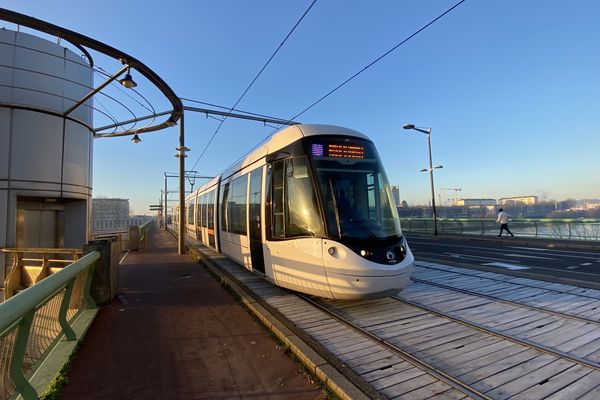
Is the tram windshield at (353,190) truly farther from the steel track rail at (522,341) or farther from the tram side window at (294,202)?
the steel track rail at (522,341)

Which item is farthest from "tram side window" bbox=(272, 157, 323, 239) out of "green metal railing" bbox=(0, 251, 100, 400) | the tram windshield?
"green metal railing" bbox=(0, 251, 100, 400)

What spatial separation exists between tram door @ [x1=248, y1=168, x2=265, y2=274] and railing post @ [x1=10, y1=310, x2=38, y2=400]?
15.2 ft

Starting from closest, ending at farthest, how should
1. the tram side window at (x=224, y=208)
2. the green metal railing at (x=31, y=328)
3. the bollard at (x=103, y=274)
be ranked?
the green metal railing at (x=31, y=328) → the bollard at (x=103, y=274) → the tram side window at (x=224, y=208)

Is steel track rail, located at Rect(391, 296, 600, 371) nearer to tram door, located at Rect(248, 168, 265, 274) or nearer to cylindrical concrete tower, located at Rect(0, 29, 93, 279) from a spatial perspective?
tram door, located at Rect(248, 168, 265, 274)

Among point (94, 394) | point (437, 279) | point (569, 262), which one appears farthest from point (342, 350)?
point (569, 262)

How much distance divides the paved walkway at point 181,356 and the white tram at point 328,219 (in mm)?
1325

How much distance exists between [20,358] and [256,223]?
16.6 feet

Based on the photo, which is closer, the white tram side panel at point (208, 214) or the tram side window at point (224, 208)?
the tram side window at point (224, 208)

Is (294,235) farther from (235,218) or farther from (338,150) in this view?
(235,218)

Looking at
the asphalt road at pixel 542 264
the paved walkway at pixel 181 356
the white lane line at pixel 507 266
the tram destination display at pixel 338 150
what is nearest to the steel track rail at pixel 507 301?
→ the asphalt road at pixel 542 264

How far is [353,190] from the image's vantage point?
20.1ft

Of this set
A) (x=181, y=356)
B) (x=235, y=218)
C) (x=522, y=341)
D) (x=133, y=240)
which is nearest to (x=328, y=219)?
(x=181, y=356)

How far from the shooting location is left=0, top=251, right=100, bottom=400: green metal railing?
285 cm

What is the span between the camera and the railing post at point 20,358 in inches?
121
